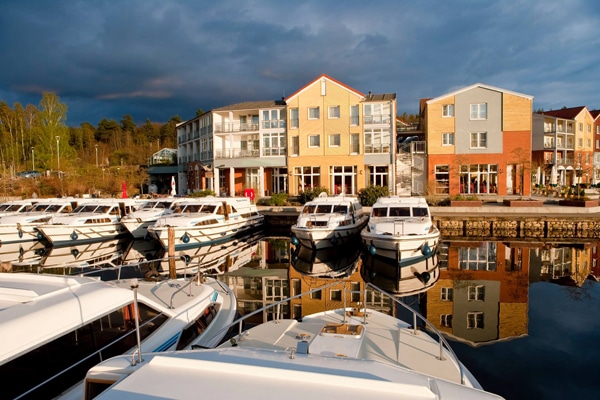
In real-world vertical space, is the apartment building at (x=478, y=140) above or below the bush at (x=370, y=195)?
above

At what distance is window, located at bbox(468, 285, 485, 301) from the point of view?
1339 centimetres

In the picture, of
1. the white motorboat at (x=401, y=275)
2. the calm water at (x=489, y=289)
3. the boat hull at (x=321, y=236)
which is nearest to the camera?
the calm water at (x=489, y=289)

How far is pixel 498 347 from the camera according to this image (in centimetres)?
936

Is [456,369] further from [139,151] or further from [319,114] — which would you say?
[139,151]

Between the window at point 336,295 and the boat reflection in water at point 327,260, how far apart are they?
2982mm

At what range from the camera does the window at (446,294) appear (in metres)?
13.4

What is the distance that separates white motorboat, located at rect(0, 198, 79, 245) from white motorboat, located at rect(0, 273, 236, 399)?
21.0m

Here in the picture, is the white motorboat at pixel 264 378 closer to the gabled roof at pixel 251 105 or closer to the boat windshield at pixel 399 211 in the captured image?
the boat windshield at pixel 399 211

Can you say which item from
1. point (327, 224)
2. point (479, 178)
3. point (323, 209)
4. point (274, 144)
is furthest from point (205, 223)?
point (479, 178)

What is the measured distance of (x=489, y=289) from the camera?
14469 mm

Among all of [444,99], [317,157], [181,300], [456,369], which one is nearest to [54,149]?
[317,157]

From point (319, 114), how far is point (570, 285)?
29741 mm

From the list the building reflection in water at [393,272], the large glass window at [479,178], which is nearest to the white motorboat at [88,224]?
the building reflection in water at [393,272]

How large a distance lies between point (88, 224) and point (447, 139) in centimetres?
3222
